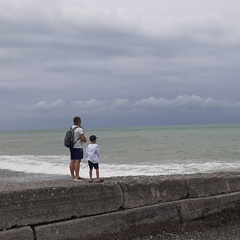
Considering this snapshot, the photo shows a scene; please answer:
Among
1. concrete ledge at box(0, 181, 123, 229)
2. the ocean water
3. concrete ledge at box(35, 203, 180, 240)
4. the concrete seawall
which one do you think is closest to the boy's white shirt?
the concrete seawall

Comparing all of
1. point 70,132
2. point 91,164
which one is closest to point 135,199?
point 91,164

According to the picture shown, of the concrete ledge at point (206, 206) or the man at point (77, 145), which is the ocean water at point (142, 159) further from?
the concrete ledge at point (206, 206)

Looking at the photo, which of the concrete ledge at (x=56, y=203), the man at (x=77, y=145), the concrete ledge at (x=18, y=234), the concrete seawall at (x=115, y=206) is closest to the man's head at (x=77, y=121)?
the man at (x=77, y=145)

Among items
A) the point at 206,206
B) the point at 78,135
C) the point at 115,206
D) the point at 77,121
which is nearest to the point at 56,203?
the point at 115,206

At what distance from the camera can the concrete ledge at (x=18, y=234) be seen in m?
4.38

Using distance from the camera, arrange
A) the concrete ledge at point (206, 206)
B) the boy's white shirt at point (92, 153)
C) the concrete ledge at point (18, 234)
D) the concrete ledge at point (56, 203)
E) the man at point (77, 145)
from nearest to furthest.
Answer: the concrete ledge at point (18, 234) → the concrete ledge at point (56, 203) → the concrete ledge at point (206, 206) → the boy's white shirt at point (92, 153) → the man at point (77, 145)

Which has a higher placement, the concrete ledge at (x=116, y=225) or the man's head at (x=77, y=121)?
the man's head at (x=77, y=121)

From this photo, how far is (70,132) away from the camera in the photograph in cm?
777

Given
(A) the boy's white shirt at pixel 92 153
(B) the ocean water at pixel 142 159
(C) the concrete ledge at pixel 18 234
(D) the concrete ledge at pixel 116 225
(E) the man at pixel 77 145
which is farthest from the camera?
(B) the ocean water at pixel 142 159

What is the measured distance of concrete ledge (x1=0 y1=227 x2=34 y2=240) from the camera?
438 cm

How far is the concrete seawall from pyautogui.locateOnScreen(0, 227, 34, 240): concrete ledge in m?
0.01

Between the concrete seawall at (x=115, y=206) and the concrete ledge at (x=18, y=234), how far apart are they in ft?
0.03

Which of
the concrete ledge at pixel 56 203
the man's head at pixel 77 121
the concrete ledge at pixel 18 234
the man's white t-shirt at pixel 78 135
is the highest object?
the man's head at pixel 77 121

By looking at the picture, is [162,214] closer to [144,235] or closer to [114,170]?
[144,235]
